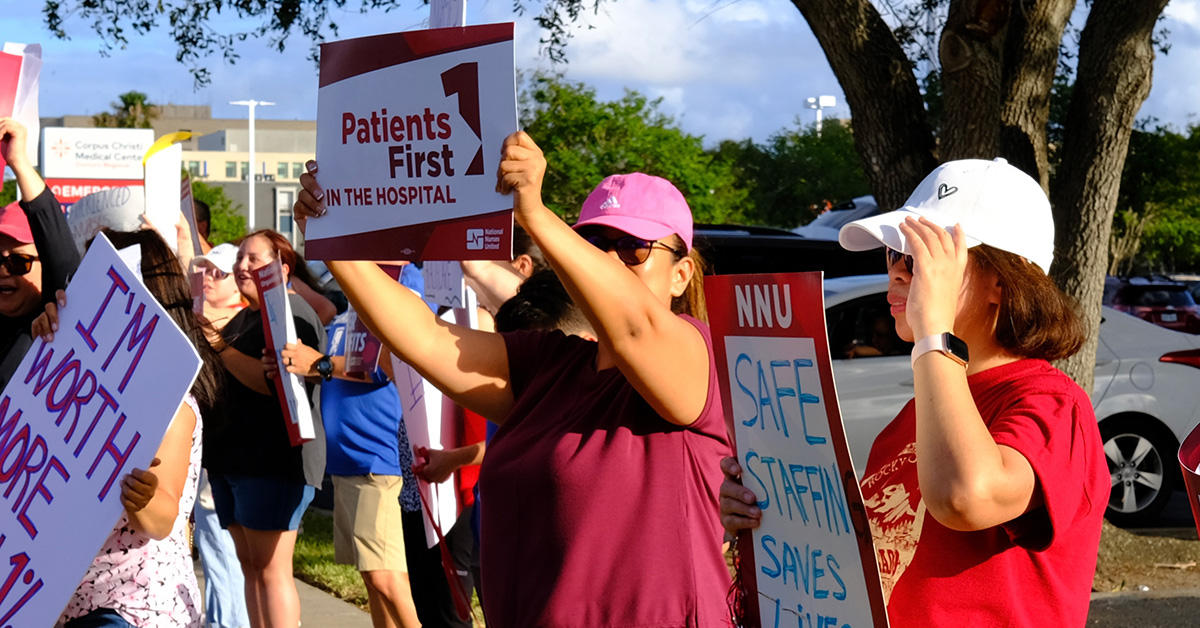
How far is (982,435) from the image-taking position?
1894mm

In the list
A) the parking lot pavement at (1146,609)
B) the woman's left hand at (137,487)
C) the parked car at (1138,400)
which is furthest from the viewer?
the parked car at (1138,400)

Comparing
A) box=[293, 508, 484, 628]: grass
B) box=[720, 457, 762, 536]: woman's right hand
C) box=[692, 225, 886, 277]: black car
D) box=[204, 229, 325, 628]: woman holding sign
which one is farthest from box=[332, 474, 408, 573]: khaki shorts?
box=[692, 225, 886, 277]: black car

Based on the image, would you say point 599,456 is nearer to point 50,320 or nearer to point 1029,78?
point 50,320

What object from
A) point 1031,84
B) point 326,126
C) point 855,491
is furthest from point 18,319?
point 1031,84

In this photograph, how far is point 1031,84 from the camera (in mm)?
6715

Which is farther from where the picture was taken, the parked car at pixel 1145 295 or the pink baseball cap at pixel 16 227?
the parked car at pixel 1145 295

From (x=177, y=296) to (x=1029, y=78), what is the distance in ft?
15.4

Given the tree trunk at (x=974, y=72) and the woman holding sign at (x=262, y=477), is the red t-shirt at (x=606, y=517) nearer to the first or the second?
the woman holding sign at (x=262, y=477)

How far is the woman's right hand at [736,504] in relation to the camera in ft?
7.15

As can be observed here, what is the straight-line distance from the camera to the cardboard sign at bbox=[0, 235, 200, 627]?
266 centimetres

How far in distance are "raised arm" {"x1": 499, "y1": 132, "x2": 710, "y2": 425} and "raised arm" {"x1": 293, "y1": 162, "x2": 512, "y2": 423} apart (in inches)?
18.9

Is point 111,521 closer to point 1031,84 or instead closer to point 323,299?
point 323,299

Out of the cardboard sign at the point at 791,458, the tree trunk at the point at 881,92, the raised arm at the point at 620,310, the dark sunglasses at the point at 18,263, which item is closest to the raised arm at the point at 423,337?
the raised arm at the point at 620,310

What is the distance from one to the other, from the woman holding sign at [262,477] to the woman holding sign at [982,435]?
10.9 feet
